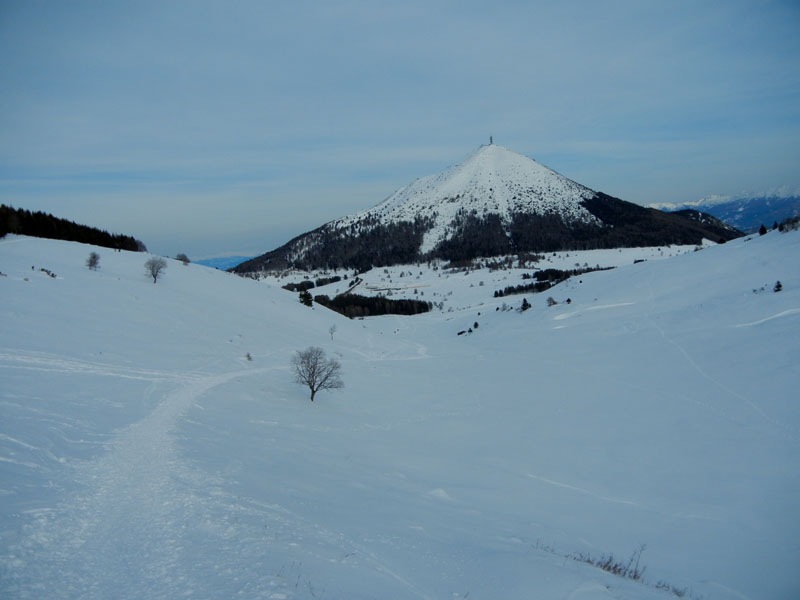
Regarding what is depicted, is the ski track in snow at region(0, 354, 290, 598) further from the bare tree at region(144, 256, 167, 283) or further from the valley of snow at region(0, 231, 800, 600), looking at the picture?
the bare tree at region(144, 256, 167, 283)

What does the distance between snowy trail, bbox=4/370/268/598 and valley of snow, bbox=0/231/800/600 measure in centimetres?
5

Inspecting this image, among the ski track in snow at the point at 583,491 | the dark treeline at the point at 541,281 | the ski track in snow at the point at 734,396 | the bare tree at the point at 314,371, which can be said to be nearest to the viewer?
the ski track in snow at the point at 583,491

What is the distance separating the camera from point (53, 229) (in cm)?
6272

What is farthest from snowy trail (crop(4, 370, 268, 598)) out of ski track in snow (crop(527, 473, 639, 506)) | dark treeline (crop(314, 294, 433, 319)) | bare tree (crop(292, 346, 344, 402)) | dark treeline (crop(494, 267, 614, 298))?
dark treeline (crop(314, 294, 433, 319))

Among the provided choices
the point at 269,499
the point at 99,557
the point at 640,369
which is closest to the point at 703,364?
the point at 640,369

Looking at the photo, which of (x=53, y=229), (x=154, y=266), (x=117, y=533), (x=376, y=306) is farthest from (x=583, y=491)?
(x=376, y=306)

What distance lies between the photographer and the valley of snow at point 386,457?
655 centimetres

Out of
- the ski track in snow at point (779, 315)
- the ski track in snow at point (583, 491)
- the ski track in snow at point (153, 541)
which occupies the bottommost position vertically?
the ski track in snow at point (583, 491)

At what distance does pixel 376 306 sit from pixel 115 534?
135388mm

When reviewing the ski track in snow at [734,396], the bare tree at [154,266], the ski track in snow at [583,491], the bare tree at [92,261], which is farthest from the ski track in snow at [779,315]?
the bare tree at [92,261]

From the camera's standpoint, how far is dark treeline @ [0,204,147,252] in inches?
1916

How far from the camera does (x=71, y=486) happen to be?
846 centimetres

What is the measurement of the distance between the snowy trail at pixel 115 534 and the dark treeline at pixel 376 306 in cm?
12617

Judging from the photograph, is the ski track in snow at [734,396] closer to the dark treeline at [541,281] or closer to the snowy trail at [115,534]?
the snowy trail at [115,534]
